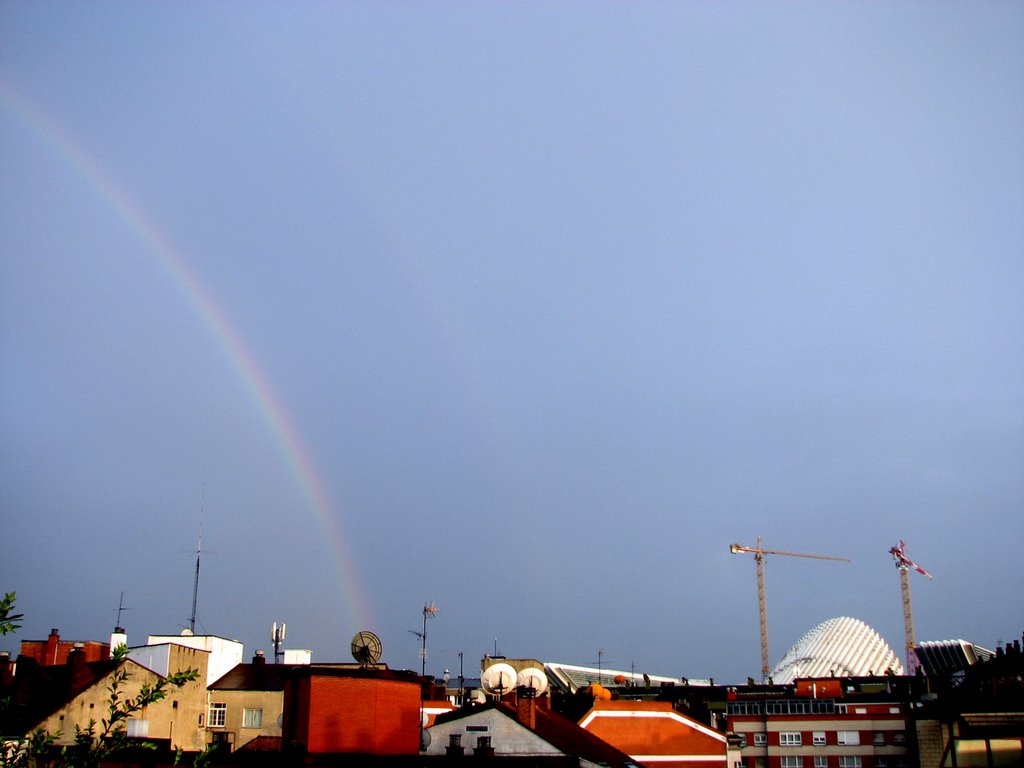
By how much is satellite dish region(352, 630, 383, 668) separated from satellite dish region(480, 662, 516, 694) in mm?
8115

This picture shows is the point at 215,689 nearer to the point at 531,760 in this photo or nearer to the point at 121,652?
the point at 531,760

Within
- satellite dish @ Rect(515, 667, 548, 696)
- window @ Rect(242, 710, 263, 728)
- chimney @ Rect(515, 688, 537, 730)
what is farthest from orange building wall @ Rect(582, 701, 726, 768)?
window @ Rect(242, 710, 263, 728)

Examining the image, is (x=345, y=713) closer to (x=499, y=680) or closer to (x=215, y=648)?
(x=499, y=680)

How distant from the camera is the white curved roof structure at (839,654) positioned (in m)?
160

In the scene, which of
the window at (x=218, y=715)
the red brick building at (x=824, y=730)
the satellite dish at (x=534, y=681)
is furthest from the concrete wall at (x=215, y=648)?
the red brick building at (x=824, y=730)

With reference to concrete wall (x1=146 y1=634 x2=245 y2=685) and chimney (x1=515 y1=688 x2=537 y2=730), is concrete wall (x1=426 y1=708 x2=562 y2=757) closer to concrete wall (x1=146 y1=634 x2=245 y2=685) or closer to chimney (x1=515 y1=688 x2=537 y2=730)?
chimney (x1=515 y1=688 x2=537 y2=730)

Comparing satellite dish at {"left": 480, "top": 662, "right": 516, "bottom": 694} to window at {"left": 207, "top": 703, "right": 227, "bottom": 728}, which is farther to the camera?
window at {"left": 207, "top": 703, "right": 227, "bottom": 728}

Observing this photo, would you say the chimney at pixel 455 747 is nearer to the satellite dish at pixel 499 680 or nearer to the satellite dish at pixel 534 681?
the satellite dish at pixel 499 680

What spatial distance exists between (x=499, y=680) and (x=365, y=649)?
9446 mm

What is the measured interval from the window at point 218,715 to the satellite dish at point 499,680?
2385 centimetres

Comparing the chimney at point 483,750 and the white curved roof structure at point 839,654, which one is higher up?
the white curved roof structure at point 839,654

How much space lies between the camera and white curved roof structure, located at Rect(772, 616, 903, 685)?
159875 mm

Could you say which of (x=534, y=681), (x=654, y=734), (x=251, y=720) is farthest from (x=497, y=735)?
(x=251, y=720)

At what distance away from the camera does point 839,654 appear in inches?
6521
